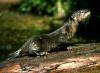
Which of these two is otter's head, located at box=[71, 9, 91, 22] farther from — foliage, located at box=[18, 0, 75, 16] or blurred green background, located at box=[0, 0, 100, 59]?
foliage, located at box=[18, 0, 75, 16]

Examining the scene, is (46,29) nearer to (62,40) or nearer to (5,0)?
(62,40)

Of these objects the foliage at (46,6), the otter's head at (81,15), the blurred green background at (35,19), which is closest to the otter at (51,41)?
the otter's head at (81,15)

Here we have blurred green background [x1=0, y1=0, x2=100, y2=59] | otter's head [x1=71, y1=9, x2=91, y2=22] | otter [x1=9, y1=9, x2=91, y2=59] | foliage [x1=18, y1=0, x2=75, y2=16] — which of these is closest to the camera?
otter [x1=9, y1=9, x2=91, y2=59]

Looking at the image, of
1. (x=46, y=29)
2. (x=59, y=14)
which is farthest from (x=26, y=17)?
(x=46, y=29)

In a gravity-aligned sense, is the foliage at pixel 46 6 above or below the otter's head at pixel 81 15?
above

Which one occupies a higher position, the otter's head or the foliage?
the foliage

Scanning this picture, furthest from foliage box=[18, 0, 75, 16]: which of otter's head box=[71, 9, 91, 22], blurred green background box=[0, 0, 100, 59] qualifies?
otter's head box=[71, 9, 91, 22]

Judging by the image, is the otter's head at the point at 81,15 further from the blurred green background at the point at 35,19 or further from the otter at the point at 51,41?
the blurred green background at the point at 35,19
